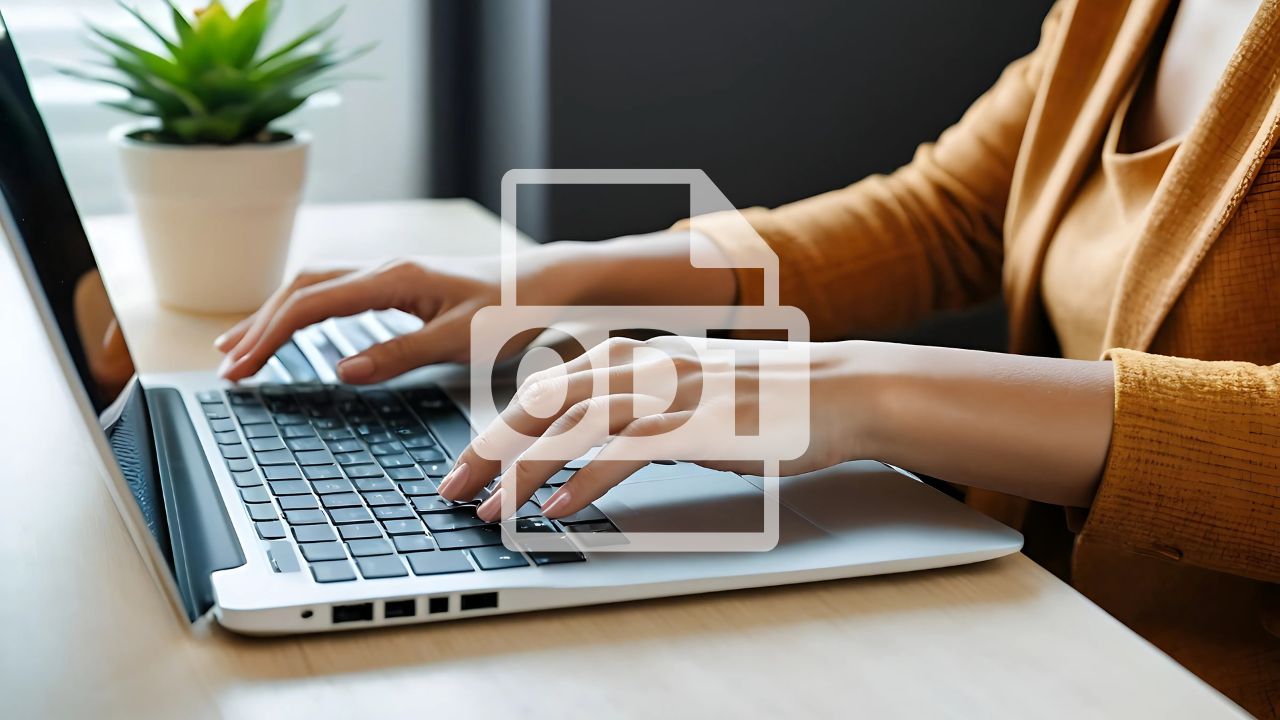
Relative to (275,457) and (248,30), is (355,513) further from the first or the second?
(248,30)

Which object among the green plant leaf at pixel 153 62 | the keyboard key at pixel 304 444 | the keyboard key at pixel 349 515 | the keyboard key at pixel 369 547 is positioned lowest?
the keyboard key at pixel 304 444

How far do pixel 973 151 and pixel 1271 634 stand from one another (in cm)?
50

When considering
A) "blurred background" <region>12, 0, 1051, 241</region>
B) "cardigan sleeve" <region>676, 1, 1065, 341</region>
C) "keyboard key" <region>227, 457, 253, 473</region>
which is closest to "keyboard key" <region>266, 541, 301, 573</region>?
"keyboard key" <region>227, 457, 253, 473</region>

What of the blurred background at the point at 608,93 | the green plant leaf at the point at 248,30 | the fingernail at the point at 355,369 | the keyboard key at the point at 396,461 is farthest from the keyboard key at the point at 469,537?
the blurred background at the point at 608,93

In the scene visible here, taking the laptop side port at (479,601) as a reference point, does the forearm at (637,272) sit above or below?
above

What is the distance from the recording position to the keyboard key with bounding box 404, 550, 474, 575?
1.52 ft

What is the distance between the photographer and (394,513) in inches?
20.5

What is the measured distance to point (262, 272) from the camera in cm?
94

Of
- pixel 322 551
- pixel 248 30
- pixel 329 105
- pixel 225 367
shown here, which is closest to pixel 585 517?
pixel 322 551

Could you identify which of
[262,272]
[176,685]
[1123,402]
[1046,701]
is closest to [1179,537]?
[1123,402]

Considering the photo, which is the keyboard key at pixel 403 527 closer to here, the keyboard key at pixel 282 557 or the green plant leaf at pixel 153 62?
the keyboard key at pixel 282 557

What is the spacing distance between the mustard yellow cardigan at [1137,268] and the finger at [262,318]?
0.30m

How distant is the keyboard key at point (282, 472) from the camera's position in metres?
0.57

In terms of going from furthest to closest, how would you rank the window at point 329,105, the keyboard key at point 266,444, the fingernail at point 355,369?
the window at point 329,105 → the fingernail at point 355,369 → the keyboard key at point 266,444
